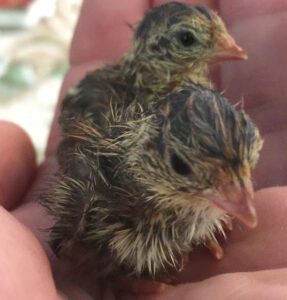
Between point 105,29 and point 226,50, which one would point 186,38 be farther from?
point 105,29

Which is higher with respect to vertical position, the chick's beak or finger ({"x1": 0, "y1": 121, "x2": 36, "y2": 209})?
the chick's beak

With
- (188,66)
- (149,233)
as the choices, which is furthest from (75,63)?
(149,233)

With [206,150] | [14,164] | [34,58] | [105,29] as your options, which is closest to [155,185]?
[206,150]

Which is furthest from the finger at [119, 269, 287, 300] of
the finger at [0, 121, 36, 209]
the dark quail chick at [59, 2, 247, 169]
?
the finger at [0, 121, 36, 209]

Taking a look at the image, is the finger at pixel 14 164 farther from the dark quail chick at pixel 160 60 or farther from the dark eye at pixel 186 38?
the dark eye at pixel 186 38

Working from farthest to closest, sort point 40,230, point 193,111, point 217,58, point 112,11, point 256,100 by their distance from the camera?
point 112,11, point 256,100, point 217,58, point 40,230, point 193,111

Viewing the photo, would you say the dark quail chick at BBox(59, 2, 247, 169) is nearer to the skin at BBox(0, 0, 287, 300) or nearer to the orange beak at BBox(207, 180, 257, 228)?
the skin at BBox(0, 0, 287, 300)

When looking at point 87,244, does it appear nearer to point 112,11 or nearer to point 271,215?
point 271,215
